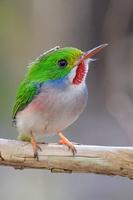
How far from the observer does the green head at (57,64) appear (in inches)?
115

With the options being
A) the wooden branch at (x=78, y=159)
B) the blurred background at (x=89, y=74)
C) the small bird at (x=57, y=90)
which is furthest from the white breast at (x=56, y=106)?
the blurred background at (x=89, y=74)

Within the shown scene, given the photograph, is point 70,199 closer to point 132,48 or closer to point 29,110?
point 132,48

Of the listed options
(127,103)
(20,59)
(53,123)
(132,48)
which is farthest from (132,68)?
(53,123)

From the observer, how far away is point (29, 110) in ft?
9.75

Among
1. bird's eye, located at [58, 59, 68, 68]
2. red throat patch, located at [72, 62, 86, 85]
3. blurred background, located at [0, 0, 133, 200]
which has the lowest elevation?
blurred background, located at [0, 0, 133, 200]

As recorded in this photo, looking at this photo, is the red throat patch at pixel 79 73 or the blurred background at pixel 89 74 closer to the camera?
the red throat patch at pixel 79 73

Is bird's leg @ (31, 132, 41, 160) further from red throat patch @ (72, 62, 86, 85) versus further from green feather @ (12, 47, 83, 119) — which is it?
red throat patch @ (72, 62, 86, 85)

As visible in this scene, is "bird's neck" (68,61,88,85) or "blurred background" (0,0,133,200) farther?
"blurred background" (0,0,133,200)

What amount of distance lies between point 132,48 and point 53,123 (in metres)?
3.04

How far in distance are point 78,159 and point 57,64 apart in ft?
1.33

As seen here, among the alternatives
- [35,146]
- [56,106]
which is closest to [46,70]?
[56,106]

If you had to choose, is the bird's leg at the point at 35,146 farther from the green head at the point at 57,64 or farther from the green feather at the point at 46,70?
the green head at the point at 57,64

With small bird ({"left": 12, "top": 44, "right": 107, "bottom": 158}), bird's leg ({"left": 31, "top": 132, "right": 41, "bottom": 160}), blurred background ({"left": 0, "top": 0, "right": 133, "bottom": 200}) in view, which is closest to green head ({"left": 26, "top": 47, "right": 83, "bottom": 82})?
small bird ({"left": 12, "top": 44, "right": 107, "bottom": 158})

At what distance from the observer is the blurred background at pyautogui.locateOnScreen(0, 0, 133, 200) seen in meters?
5.19
